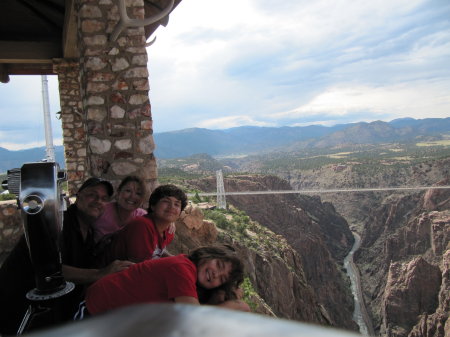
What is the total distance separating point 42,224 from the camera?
1.61 meters

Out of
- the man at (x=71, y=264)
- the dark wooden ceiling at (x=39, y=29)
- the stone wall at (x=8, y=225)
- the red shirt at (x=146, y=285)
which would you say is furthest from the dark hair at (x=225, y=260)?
the stone wall at (x=8, y=225)

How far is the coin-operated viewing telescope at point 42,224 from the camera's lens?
5.21 feet

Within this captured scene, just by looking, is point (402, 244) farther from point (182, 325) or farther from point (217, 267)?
point (182, 325)

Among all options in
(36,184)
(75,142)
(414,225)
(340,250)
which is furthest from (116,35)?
(340,250)

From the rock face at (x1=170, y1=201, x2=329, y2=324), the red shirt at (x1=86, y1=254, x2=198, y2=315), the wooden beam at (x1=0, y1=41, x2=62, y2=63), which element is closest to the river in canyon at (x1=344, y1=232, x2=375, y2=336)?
the rock face at (x1=170, y1=201, x2=329, y2=324)

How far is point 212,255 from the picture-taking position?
1.88 metres

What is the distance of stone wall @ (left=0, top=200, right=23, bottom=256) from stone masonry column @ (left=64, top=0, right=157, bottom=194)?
2404 mm

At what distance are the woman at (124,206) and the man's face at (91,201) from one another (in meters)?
0.17

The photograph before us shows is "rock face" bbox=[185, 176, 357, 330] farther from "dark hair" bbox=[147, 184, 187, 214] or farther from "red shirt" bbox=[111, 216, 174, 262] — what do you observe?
"red shirt" bbox=[111, 216, 174, 262]

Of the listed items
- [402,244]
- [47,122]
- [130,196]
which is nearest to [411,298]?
[402,244]

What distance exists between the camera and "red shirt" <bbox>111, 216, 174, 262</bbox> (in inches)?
89.4

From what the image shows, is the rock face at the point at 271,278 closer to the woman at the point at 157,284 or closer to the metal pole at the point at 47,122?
the woman at the point at 157,284

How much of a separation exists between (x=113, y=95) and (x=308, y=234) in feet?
110

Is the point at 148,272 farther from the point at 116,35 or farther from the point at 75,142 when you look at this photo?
the point at 75,142
